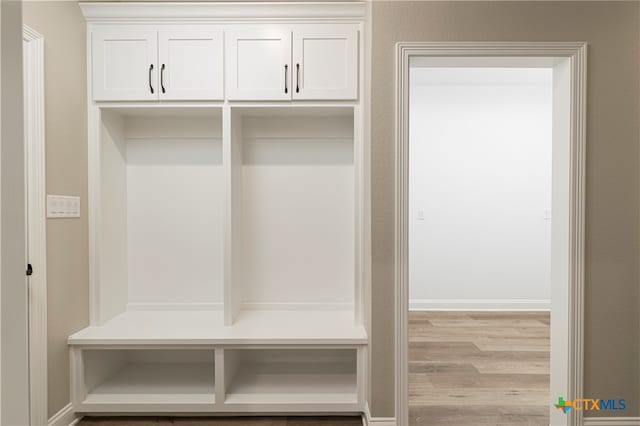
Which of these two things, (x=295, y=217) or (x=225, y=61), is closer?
(x=225, y=61)

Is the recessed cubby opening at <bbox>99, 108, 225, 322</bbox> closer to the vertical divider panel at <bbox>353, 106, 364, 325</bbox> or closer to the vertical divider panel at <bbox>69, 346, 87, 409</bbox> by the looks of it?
the vertical divider panel at <bbox>69, 346, 87, 409</bbox>

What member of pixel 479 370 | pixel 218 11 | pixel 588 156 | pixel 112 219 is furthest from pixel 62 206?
pixel 479 370

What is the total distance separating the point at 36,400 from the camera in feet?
6.67

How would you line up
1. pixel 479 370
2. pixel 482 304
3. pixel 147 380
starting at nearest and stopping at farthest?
pixel 147 380
pixel 479 370
pixel 482 304

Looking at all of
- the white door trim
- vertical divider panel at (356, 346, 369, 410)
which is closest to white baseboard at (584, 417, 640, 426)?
vertical divider panel at (356, 346, 369, 410)

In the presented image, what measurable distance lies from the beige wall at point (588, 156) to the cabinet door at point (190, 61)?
0.54m

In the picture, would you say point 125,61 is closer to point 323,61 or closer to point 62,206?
point 62,206

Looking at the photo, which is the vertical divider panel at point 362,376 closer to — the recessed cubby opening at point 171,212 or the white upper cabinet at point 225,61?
the recessed cubby opening at point 171,212

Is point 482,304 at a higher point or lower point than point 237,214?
lower

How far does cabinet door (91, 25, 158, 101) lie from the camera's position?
2.44 m

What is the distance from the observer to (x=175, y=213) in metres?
2.87

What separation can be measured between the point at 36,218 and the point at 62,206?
0.20 metres

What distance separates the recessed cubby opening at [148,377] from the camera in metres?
2.36

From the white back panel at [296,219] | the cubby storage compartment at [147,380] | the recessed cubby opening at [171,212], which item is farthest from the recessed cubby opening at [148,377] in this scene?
the white back panel at [296,219]
